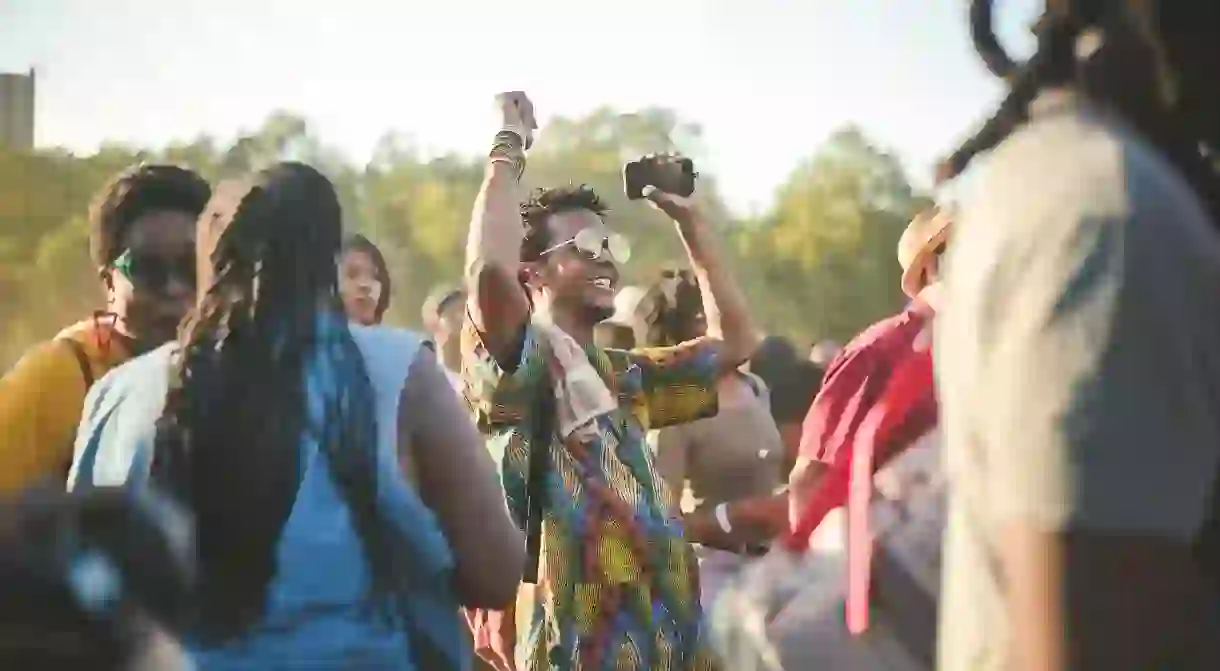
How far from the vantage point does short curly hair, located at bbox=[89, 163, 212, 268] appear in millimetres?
2799

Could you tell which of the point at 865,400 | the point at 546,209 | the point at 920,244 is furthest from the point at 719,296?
the point at 865,400

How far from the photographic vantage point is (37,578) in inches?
65.4

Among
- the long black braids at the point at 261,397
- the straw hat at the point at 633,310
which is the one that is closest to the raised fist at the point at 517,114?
the long black braids at the point at 261,397

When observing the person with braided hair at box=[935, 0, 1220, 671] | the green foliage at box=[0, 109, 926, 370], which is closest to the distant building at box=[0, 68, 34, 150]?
the green foliage at box=[0, 109, 926, 370]

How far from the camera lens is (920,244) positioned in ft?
9.62

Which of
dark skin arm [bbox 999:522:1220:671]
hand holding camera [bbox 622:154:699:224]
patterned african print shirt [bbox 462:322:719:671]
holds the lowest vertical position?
patterned african print shirt [bbox 462:322:719:671]

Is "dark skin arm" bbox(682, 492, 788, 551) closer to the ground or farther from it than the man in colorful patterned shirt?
closer to the ground

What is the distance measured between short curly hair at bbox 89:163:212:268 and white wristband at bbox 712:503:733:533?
201 cm

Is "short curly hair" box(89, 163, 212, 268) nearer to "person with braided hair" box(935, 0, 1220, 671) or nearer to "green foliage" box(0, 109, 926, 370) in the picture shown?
"green foliage" box(0, 109, 926, 370)

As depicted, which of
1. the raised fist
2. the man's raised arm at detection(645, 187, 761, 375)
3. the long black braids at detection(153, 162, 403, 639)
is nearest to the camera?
the long black braids at detection(153, 162, 403, 639)

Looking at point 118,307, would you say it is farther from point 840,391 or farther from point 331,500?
point 840,391

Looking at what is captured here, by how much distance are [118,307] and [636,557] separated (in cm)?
122

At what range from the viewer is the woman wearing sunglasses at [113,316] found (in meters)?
2.49

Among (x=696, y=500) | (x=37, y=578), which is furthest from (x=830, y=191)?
(x=37, y=578)
